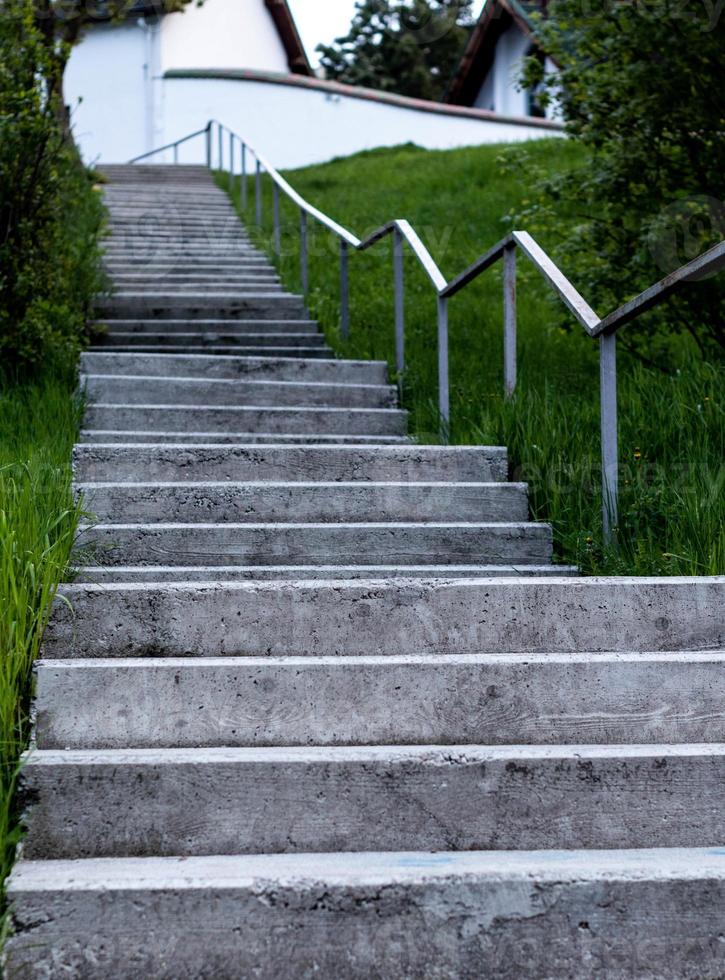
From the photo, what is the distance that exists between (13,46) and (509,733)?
16.1ft

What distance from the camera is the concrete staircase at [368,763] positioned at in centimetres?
223

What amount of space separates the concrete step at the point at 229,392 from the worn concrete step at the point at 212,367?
0.07 meters

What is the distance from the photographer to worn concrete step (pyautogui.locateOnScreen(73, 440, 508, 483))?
4.63 metres

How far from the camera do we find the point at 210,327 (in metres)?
8.14

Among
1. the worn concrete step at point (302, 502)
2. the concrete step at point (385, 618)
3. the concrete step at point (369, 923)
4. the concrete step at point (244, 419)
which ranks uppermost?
the concrete step at point (244, 419)

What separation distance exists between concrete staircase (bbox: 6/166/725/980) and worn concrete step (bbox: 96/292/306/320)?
439cm

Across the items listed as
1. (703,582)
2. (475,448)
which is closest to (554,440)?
(475,448)

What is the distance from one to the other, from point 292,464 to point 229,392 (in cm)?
159

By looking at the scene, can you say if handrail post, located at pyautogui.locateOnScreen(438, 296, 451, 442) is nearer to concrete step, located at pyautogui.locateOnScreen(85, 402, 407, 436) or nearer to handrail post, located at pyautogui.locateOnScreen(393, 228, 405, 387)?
concrete step, located at pyautogui.locateOnScreen(85, 402, 407, 436)

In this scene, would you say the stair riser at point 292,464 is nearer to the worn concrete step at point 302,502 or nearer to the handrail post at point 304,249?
the worn concrete step at point 302,502

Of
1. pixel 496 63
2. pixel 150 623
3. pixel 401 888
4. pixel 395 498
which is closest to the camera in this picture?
pixel 401 888

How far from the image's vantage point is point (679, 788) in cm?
260

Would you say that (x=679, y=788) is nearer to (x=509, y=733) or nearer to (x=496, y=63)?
(x=509, y=733)

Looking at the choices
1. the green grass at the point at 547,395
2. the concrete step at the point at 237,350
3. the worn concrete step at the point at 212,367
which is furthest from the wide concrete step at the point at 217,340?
the worn concrete step at the point at 212,367
